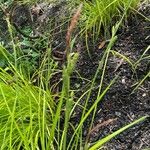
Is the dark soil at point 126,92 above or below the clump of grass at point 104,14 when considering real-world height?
below

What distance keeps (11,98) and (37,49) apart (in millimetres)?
722

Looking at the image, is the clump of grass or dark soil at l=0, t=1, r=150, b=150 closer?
dark soil at l=0, t=1, r=150, b=150

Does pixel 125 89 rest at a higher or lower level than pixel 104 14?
lower

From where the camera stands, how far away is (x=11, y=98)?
6.11 feet

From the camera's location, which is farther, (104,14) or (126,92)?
(104,14)

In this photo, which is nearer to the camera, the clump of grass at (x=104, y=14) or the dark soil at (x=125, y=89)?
the dark soil at (x=125, y=89)

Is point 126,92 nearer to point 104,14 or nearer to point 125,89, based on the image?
point 125,89

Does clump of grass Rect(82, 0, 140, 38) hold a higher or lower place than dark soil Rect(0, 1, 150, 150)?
higher

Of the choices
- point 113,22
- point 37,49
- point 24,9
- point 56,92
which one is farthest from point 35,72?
point 24,9

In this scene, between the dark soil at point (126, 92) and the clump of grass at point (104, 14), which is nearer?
the dark soil at point (126, 92)

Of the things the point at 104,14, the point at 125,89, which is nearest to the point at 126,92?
the point at 125,89

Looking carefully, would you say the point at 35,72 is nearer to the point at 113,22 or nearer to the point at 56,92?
the point at 56,92

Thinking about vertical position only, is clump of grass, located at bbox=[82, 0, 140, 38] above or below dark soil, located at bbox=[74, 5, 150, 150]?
above

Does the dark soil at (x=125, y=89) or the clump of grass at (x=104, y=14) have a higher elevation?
the clump of grass at (x=104, y=14)
